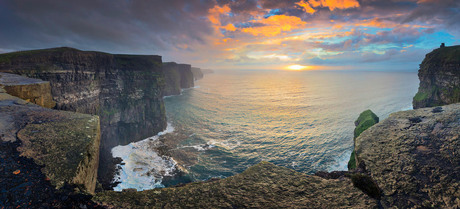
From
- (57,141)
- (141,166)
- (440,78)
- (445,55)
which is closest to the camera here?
(57,141)

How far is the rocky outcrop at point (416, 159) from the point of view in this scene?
19.1ft

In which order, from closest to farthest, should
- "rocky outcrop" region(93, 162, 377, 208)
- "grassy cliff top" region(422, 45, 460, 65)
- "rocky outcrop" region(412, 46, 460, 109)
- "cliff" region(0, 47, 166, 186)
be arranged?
"rocky outcrop" region(93, 162, 377, 208)
"cliff" region(0, 47, 166, 186)
"rocky outcrop" region(412, 46, 460, 109)
"grassy cliff top" region(422, 45, 460, 65)

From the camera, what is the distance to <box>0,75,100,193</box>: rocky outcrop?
4980 millimetres

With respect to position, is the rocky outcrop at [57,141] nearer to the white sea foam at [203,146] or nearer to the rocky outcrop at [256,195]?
the rocky outcrop at [256,195]

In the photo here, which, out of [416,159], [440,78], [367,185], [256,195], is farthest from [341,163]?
[256,195]

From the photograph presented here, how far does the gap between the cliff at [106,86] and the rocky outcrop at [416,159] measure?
109ft

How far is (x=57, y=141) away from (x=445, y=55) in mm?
51127

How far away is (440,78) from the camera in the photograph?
100 ft

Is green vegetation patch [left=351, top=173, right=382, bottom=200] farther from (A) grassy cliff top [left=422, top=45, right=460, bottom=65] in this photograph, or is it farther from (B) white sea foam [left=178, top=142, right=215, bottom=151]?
(A) grassy cliff top [left=422, top=45, right=460, bottom=65]

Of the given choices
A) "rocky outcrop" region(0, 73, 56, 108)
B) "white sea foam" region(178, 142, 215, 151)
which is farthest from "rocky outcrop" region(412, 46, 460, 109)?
"rocky outcrop" region(0, 73, 56, 108)

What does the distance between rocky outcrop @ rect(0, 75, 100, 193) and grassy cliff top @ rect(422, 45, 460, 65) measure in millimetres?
45839

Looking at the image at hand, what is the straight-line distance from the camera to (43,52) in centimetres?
2789

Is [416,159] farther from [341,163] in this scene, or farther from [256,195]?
[341,163]

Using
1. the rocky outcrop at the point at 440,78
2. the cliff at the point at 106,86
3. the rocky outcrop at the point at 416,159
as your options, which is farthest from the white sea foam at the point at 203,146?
the rocky outcrop at the point at 440,78
